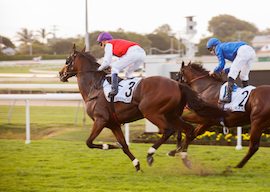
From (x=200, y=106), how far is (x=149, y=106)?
599 millimetres

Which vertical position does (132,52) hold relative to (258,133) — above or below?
above

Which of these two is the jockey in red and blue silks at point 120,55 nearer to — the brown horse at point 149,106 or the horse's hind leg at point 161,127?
the brown horse at point 149,106

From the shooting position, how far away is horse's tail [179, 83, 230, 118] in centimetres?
367

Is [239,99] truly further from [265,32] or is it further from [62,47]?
[265,32]

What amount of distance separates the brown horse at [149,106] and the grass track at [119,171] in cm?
33

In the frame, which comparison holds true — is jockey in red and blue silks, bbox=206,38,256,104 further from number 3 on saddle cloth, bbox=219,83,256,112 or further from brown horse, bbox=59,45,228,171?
brown horse, bbox=59,45,228,171

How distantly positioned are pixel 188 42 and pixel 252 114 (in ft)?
78.6

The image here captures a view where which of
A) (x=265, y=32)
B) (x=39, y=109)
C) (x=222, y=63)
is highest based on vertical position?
(x=265, y=32)

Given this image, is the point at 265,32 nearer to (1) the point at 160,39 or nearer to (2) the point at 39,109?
(1) the point at 160,39

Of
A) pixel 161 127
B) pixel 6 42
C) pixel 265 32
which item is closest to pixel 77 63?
pixel 161 127

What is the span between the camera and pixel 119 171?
3846 mm

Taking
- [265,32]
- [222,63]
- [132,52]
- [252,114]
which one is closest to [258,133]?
[252,114]

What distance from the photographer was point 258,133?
367 cm

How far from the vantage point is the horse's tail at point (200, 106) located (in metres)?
3.67
